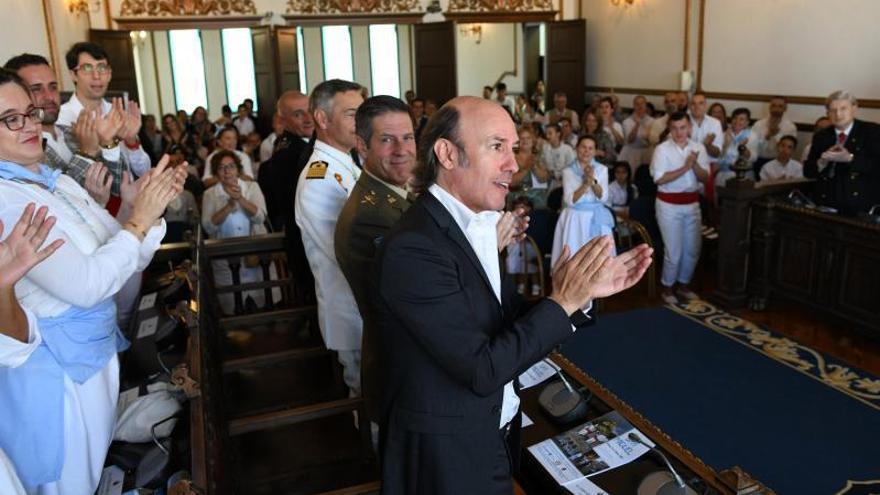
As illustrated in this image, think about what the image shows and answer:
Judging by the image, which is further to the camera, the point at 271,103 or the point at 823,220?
the point at 271,103

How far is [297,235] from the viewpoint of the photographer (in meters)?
2.89

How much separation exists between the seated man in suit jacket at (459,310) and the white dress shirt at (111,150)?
1434 mm

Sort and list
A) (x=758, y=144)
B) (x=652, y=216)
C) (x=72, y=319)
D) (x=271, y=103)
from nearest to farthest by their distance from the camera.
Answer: (x=72, y=319)
(x=652, y=216)
(x=758, y=144)
(x=271, y=103)

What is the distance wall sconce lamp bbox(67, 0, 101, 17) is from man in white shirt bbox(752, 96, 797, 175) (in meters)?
7.33

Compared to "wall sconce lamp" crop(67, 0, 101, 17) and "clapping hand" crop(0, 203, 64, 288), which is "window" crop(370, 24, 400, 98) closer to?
"wall sconce lamp" crop(67, 0, 101, 17)

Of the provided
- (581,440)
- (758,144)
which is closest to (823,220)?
(758,144)

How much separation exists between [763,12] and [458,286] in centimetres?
724

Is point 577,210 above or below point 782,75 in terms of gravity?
below

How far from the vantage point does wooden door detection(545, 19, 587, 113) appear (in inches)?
410

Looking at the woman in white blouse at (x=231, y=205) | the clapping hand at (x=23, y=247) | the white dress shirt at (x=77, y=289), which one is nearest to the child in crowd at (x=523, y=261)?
the woman in white blouse at (x=231, y=205)

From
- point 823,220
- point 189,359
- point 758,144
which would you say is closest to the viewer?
point 189,359

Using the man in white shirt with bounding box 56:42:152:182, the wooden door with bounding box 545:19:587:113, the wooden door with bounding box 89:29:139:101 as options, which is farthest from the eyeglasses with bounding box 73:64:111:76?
the wooden door with bounding box 545:19:587:113

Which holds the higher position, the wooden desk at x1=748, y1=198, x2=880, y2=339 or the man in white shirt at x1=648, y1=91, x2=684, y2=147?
the man in white shirt at x1=648, y1=91, x2=684, y2=147

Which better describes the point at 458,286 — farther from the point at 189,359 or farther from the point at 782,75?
the point at 782,75
